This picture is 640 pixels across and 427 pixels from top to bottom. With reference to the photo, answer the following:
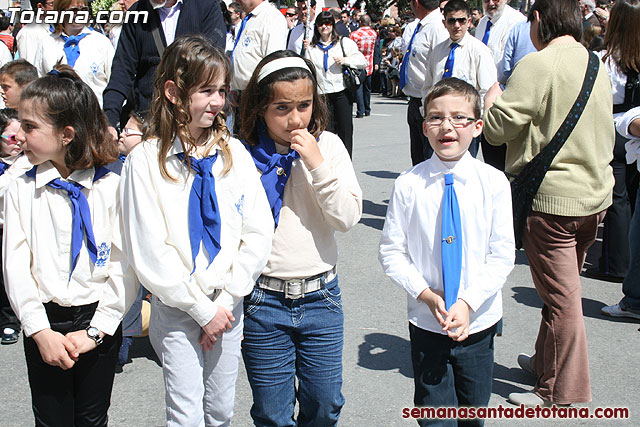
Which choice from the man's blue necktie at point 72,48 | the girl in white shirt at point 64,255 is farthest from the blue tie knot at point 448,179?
the man's blue necktie at point 72,48

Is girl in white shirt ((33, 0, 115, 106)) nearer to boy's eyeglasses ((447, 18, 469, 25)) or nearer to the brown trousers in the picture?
boy's eyeglasses ((447, 18, 469, 25))

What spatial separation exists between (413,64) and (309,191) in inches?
175

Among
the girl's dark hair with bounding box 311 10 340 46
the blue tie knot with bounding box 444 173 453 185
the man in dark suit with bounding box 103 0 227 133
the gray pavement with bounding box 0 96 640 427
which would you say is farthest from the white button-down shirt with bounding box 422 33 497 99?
the blue tie knot with bounding box 444 173 453 185

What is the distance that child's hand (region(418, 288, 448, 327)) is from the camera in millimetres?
2592

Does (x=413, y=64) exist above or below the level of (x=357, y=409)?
above

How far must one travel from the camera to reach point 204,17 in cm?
441

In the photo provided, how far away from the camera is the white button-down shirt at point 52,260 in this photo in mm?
2516

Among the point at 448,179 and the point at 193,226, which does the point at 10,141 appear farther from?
the point at 448,179

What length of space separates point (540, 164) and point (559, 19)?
2.36 ft

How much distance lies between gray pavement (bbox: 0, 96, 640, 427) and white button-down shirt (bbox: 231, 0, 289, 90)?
6.30 ft

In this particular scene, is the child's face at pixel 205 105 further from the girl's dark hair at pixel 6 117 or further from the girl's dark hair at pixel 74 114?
the girl's dark hair at pixel 6 117

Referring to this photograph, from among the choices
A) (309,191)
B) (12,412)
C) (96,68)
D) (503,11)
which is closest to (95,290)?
(309,191)

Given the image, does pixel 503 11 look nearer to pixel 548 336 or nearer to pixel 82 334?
pixel 548 336

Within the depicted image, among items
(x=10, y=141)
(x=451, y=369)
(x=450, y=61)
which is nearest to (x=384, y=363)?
(x=451, y=369)
